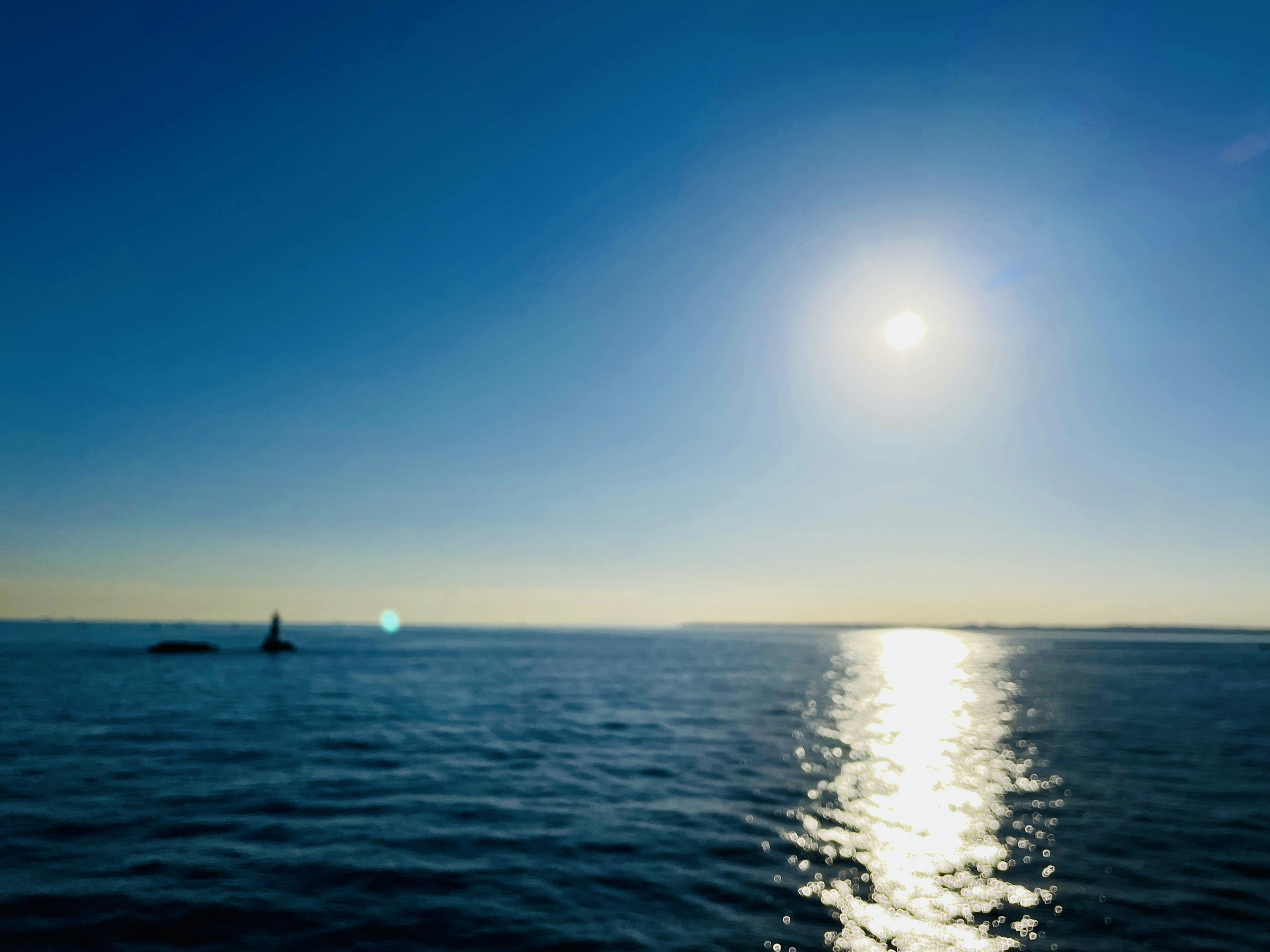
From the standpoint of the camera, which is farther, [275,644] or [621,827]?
[275,644]

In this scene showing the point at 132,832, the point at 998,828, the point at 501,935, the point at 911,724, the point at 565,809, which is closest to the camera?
the point at 501,935

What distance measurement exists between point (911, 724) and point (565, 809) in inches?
1243

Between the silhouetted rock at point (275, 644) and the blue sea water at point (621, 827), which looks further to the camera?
the silhouetted rock at point (275, 644)

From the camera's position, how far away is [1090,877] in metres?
15.8

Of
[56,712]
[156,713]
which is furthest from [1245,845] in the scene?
[56,712]

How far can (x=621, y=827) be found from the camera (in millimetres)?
19453

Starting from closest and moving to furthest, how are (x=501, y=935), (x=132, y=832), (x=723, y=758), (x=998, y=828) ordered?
(x=501, y=935)
(x=132, y=832)
(x=998, y=828)
(x=723, y=758)

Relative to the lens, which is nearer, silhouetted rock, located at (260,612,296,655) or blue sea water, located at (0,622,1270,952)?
blue sea water, located at (0,622,1270,952)

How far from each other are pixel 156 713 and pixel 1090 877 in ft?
164

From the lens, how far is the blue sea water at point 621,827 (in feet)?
42.9

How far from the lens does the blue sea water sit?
13.1 meters

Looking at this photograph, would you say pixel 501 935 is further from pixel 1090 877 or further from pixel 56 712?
pixel 56 712

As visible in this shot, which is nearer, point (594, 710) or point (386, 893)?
point (386, 893)

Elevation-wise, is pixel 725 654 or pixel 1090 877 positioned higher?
pixel 1090 877
